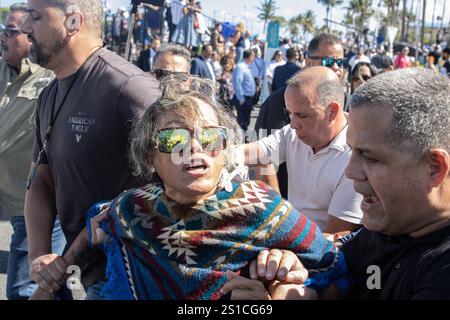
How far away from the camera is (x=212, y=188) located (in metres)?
2.06

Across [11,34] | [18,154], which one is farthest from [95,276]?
[11,34]

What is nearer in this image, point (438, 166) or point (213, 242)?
point (438, 166)

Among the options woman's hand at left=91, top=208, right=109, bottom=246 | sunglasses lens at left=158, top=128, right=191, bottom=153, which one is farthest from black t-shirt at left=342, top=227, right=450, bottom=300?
woman's hand at left=91, top=208, right=109, bottom=246

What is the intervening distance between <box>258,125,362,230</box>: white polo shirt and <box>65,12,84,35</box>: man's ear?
1.39 metres

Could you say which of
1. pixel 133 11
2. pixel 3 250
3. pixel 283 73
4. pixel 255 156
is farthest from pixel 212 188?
pixel 283 73

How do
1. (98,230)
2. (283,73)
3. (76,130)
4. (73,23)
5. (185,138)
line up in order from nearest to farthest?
(185,138) → (98,230) → (76,130) → (73,23) → (283,73)

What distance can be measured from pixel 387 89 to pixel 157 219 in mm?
877

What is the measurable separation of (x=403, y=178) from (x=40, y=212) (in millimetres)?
1808

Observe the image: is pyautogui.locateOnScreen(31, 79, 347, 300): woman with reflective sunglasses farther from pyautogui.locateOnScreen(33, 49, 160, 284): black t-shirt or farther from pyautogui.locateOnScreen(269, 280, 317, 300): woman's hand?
pyautogui.locateOnScreen(33, 49, 160, 284): black t-shirt

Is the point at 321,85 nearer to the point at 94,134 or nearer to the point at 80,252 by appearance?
the point at 94,134

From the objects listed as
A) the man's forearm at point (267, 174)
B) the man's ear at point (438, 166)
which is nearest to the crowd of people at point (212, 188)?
the man's ear at point (438, 166)

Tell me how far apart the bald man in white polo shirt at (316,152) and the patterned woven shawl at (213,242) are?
916mm
